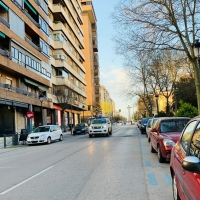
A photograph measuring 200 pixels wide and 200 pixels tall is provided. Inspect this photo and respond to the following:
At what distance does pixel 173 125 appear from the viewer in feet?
34.6

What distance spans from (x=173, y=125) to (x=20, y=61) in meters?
22.2

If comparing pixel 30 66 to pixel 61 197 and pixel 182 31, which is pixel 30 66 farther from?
pixel 61 197

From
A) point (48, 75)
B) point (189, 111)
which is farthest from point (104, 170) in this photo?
point (48, 75)

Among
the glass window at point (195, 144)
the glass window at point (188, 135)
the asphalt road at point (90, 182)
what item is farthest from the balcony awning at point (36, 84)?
the glass window at point (195, 144)

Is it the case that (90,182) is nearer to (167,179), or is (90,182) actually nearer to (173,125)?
(167,179)

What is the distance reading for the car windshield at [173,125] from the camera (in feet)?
33.8

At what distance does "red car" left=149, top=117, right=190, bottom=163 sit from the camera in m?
8.79

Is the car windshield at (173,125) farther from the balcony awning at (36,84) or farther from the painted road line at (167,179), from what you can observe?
the balcony awning at (36,84)

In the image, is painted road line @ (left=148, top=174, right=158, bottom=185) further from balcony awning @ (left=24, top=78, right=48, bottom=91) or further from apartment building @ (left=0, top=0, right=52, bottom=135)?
balcony awning @ (left=24, top=78, right=48, bottom=91)

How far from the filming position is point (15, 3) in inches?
1114

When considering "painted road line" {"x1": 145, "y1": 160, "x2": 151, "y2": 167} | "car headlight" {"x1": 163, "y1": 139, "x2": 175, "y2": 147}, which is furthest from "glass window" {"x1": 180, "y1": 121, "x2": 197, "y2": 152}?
"painted road line" {"x1": 145, "y1": 160, "x2": 151, "y2": 167}

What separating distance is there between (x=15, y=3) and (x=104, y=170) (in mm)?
25032

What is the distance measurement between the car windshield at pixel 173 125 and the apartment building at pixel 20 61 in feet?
58.0

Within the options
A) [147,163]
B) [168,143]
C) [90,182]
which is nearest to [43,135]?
[147,163]
